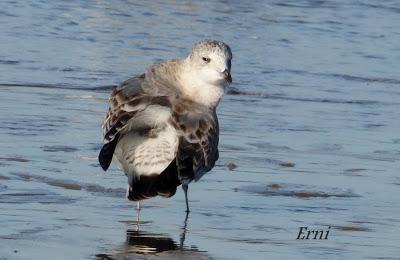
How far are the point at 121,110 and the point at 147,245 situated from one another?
0.95m

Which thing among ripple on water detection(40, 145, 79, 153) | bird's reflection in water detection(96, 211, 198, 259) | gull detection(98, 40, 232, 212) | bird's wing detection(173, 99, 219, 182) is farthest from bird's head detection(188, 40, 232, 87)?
ripple on water detection(40, 145, 79, 153)

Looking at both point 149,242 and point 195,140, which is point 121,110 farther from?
point 149,242

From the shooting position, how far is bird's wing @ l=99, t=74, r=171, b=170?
21.5 feet

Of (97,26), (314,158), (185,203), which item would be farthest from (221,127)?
(97,26)

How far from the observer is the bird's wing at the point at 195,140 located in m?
6.52

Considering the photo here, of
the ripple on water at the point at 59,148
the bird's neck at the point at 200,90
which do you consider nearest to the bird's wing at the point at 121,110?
the bird's neck at the point at 200,90

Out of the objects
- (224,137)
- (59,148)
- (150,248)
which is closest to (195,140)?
(150,248)

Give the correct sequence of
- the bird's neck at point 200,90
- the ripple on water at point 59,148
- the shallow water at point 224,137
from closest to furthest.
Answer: the shallow water at point 224,137
the bird's neck at point 200,90
the ripple on water at point 59,148

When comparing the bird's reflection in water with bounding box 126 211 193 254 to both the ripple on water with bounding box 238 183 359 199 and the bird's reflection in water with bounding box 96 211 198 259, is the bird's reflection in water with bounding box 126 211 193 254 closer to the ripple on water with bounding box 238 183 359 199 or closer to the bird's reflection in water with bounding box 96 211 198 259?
the bird's reflection in water with bounding box 96 211 198 259

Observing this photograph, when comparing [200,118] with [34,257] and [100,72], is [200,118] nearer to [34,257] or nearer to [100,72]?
[34,257]

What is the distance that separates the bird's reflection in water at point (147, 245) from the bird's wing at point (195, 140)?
0.35m

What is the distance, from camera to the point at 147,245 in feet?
19.9

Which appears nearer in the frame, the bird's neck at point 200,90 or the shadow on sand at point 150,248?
the shadow on sand at point 150,248

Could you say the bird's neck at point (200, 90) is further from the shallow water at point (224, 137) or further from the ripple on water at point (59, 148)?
the ripple on water at point (59, 148)
